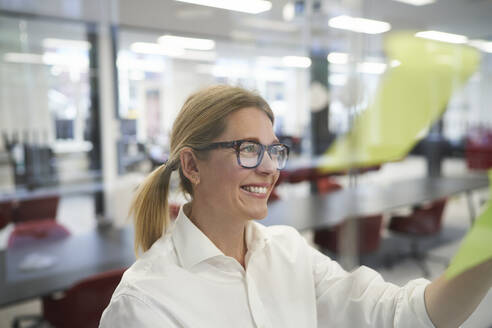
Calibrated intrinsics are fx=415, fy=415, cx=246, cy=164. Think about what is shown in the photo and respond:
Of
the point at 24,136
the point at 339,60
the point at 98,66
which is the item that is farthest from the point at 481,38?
the point at 24,136

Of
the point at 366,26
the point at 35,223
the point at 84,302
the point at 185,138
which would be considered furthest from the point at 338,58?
the point at 35,223

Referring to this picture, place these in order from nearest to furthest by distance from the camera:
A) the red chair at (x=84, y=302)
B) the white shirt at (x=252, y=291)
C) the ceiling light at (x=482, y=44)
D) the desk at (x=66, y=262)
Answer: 1. the ceiling light at (x=482, y=44)
2. the white shirt at (x=252, y=291)
3. the red chair at (x=84, y=302)
4. the desk at (x=66, y=262)

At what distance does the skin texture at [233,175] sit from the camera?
2.65 feet

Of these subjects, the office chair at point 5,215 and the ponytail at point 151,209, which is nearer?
the ponytail at point 151,209

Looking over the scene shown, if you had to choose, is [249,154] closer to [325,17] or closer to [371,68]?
[371,68]

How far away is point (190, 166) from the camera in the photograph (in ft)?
2.88

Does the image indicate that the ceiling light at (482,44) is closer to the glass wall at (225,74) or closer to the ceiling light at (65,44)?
the glass wall at (225,74)

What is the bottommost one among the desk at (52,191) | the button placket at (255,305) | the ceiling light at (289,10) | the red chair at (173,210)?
the desk at (52,191)

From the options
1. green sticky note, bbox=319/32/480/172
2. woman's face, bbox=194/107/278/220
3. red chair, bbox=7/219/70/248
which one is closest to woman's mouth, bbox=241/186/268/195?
woman's face, bbox=194/107/278/220

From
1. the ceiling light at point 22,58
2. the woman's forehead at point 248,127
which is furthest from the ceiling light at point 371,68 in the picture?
the ceiling light at point 22,58

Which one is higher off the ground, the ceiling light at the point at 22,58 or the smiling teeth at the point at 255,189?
the ceiling light at the point at 22,58

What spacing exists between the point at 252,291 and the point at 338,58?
0.51 meters

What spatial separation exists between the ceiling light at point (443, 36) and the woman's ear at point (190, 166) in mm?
478

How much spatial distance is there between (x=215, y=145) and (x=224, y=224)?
0.67 ft
